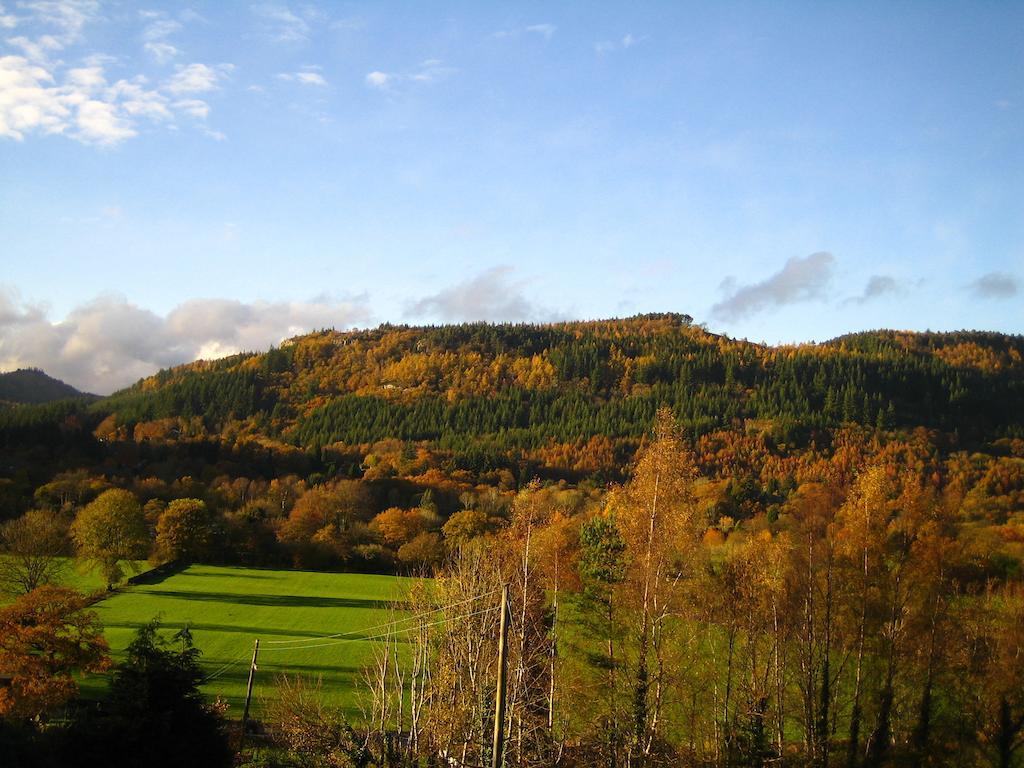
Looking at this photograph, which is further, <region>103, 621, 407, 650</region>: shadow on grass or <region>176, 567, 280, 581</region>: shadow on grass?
<region>176, 567, 280, 581</region>: shadow on grass

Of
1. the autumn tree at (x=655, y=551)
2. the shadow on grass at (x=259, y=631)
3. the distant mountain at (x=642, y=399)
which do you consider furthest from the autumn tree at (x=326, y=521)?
the autumn tree at (x=655, y=551)

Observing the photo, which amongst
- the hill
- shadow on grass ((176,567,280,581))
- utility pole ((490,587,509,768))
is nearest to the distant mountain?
the hill

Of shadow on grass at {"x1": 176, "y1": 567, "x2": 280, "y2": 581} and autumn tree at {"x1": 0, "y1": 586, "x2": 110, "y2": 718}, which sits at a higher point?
autumn tree at {"x1": 0, "y1": 586, "x2": 110, "y2": 718}

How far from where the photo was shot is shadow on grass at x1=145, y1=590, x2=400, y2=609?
5994 centimetres

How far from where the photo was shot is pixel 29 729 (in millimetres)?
24734

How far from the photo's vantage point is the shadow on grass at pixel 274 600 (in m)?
59.9

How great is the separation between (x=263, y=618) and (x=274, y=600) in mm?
6461

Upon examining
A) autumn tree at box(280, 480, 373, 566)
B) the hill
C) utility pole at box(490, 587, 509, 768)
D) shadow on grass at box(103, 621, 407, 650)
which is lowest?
shadow on grass at box(103, 621, 407, 650)

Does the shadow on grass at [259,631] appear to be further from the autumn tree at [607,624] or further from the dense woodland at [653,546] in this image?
the autumn tree at [607,624]

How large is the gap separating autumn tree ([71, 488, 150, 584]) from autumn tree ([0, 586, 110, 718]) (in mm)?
27810

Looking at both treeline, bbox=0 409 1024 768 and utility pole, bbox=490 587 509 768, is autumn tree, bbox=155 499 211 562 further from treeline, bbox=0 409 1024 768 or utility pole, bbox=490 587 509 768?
utility pole, bbox=490 587 509 768

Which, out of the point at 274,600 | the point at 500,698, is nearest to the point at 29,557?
the point at 274,600

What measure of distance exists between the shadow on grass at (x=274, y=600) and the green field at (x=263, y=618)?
0.08m

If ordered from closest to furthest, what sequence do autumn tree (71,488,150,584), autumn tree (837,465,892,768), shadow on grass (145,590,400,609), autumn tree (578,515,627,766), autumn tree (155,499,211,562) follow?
autumn tree (578,515,627,766), autumn tree (837,465,892,768), autumn tree (71,488,150,584), shadow on grass (145,590,400,609), autumn tree (155,499,211,562)
